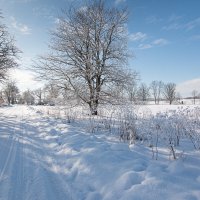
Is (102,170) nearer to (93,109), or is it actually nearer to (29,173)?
(29,173)

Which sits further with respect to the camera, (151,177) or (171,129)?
(171,129)

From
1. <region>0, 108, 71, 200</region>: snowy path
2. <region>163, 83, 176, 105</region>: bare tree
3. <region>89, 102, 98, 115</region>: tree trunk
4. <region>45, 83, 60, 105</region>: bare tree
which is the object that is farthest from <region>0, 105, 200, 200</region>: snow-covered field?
<region>163, 83, 176, 105</region>: bare tree

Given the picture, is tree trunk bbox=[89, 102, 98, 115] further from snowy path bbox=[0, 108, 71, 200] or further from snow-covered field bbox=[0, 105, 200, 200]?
snow-covered field bbox=[0, 105, 200, 200]

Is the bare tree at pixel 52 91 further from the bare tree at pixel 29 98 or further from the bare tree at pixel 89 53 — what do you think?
the bare tree at pixel 29 98

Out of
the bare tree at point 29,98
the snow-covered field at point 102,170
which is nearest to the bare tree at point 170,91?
the bare tree at point 29,98

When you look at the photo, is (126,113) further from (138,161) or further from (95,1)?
(95,1)

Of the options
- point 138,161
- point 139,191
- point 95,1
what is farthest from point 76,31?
point 139,191

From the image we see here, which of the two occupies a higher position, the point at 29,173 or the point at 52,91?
the point at 52,91

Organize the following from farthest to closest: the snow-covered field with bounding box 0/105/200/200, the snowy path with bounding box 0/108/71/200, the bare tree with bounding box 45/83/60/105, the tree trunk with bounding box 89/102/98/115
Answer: the bare tree with bounding box 45/83/60/105 < the tree trunk with bounding box 89/102/98/115 < the snowy path with bounding box 0/108/71/200 < the snow-covered field with bounding box 0/105/200/200

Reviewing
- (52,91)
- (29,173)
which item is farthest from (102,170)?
(52,91)

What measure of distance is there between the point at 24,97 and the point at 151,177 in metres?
122

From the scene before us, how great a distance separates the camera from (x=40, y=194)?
4344 mm

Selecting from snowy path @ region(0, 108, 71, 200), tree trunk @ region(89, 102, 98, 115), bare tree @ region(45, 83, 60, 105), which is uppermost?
bare tree @ region(45, 83, 60, 105)

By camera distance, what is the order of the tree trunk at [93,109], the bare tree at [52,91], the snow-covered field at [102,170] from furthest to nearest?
1. the bare tree at [52,91]
2. the tree trunk at [93,109]
3. the snow-covered field at [102,170]
